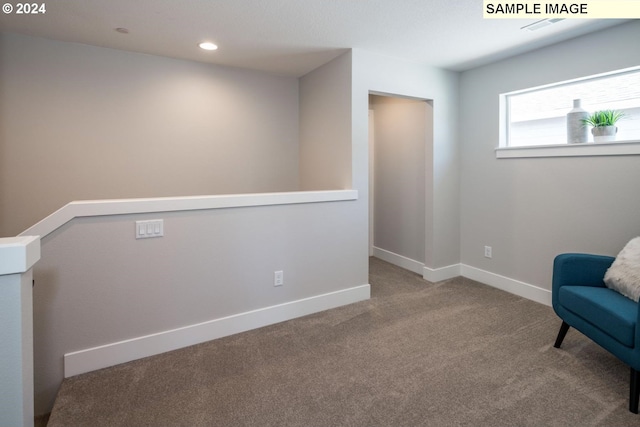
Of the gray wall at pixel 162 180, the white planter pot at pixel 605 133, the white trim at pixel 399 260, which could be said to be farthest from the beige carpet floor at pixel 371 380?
the white planter pot at pixel 605 133

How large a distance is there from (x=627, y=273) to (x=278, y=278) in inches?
95.3

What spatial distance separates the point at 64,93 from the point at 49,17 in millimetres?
666

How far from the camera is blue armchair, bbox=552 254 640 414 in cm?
174

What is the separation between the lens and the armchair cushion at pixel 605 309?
1776 mm

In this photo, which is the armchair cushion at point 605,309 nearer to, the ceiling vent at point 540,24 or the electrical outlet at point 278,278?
the ceiling vent at point 540,24

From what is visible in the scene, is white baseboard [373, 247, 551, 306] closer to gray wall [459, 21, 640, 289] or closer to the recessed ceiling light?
gray wall [459, 21, 640, 289]

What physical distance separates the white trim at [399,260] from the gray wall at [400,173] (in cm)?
4

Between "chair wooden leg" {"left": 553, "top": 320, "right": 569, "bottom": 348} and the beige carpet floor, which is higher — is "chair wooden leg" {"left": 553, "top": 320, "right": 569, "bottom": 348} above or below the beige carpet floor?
above

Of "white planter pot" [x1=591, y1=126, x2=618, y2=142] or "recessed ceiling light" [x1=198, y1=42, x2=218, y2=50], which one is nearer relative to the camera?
"white planter pot" [x1=591, y1=126, x2=618, y2=142]

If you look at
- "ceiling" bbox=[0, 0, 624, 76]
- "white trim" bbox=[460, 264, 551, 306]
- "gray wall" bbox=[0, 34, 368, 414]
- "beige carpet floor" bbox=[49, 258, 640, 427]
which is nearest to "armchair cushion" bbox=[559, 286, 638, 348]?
"beige carpet floor" bbox=[49, 258, 640, 427]

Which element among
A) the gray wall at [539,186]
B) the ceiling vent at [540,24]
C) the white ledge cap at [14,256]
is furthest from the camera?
the gray wall at [539,186]

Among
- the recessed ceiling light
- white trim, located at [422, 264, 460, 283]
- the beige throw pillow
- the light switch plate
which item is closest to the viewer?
the beige throw pillow

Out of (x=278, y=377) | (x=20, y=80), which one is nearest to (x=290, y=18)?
(x=20, y=80)

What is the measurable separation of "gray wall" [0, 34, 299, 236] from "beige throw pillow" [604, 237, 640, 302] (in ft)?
9.99
